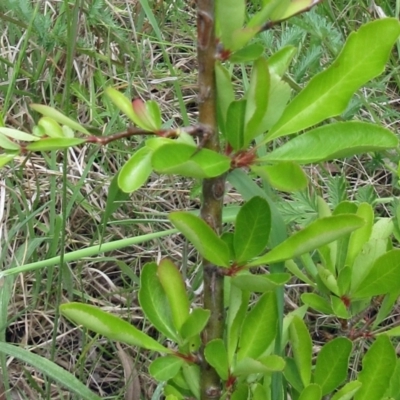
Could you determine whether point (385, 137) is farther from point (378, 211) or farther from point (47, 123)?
point (378, 211)

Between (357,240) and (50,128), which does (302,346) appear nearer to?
(357,240)

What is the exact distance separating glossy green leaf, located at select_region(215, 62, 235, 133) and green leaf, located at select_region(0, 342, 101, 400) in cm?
53

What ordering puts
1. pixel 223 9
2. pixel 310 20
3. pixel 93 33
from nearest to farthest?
1. pixel 223 9
2. pixel 310 20
3. pixel 93 33

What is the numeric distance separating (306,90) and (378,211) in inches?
40.0

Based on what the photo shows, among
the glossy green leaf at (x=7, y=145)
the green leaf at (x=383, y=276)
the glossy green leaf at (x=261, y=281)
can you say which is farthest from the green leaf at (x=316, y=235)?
the glossy green leaf at (x=7, y=145)

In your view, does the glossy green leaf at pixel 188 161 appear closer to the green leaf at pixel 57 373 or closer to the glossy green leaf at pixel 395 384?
the glossy green leaf at pixel 395 384

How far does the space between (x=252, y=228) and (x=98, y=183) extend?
0.98 m

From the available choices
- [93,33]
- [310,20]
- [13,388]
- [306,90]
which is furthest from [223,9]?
[93,33]

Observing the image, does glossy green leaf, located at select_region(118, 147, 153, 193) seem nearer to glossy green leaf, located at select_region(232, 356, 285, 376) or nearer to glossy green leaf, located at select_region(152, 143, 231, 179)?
glossy green leaf, located at select_region(152, 143, 231, 179)

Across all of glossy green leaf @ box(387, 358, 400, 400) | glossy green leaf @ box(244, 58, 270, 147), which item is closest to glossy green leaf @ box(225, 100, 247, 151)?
glossy green leaf @ box(244, 58, 270, 147)

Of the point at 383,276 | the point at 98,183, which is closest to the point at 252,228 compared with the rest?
the point at 383,276

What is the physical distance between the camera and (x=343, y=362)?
0.65m

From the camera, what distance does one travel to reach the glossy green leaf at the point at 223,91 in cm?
52

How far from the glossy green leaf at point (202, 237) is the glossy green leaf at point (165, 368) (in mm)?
113
